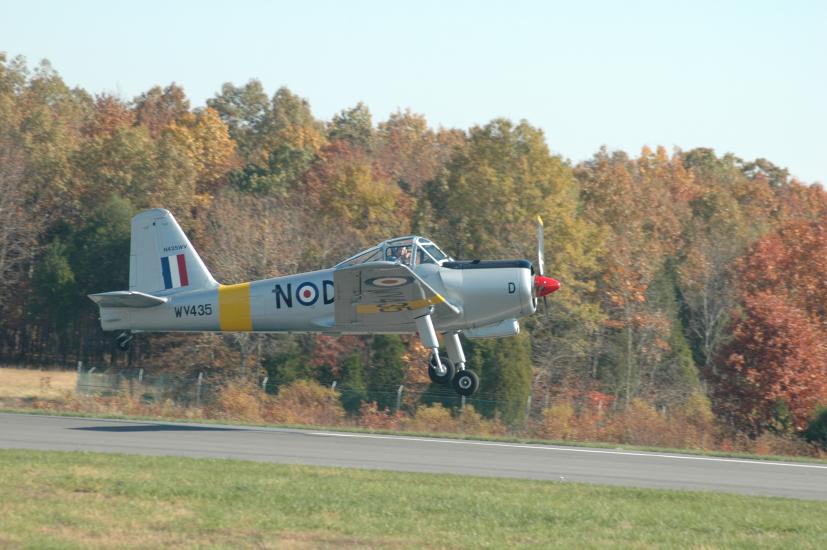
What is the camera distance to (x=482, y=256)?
48.3 meters

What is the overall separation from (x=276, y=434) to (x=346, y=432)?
1857 millimetres

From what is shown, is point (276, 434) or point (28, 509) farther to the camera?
point (276, 434)

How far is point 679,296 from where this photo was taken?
52281 millimetres

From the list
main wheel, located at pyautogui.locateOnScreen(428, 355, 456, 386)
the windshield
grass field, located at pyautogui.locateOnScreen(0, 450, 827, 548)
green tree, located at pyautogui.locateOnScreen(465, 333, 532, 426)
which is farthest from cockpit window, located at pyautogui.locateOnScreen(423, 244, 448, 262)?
green tree, located at pyautogui.locateOnScreen(465, 333, 532, 426)

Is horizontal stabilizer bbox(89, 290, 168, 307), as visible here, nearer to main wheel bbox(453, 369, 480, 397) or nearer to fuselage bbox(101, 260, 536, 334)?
fuselage bbox(101, 260, 536, 334)

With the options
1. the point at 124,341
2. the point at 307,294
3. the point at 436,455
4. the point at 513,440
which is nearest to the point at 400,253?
the point at 307,294

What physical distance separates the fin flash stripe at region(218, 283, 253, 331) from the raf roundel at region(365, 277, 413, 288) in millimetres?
2971

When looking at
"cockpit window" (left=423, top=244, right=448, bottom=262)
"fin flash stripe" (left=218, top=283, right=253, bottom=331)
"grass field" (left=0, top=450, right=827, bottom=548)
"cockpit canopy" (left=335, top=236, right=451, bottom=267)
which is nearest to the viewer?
"grass field" (left=0, top=450, right=827, bottom=548)

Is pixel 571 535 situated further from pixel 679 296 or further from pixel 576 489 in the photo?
pixel 679 296

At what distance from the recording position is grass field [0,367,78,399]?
114 ft


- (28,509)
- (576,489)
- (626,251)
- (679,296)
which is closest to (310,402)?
(576,489)

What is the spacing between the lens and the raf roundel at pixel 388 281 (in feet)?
66.3

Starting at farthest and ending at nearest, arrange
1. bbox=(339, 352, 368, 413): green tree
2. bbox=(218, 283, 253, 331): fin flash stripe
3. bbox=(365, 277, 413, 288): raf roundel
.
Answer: bbox=(339, 352, 368, 413): green tree < bbox=(218, 283, 253, 331): fin flash stripe < bbox=(365, 277, 413, 288): raf roundel

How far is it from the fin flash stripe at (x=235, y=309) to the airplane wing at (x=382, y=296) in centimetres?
191
